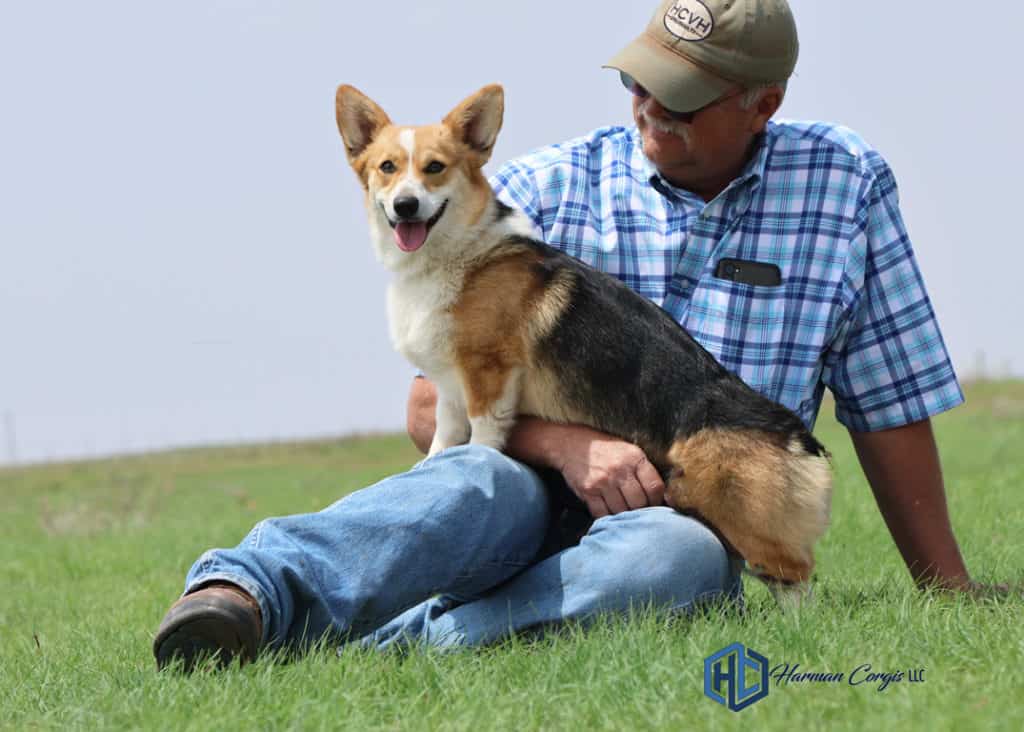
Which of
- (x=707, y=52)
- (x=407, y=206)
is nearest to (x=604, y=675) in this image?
(x=407, y=206)

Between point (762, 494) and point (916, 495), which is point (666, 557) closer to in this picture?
point (762, 494)

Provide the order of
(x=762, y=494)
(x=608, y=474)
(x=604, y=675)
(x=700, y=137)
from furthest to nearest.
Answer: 1. (x=700, y=137)
2. (x=608, y=474)
3. (x=762, y=494)
4. (x=604, y=675)

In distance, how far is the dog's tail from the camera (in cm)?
353

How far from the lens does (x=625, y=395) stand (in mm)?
3750

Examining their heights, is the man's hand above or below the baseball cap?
below

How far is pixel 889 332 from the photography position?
4.16 metres

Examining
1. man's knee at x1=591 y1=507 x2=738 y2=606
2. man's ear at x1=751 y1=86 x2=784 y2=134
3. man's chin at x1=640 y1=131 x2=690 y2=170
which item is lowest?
man's knee at x1=591 y1=507 x2=738 y2=606

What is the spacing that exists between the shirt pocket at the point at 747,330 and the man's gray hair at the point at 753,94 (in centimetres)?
60

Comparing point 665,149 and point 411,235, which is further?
point 665,149

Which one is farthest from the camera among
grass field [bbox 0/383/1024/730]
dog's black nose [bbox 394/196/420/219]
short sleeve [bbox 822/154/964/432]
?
short sleeve [bbox 822/154/964/432]

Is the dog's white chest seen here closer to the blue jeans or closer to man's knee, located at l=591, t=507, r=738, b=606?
the blue jeans

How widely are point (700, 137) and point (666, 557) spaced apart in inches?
57.7

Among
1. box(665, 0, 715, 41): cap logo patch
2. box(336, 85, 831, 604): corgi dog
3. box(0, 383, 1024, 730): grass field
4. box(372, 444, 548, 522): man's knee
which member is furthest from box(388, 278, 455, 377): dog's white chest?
box(665, 0, 715, 41): cap logo patch

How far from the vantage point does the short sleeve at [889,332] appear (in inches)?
163
